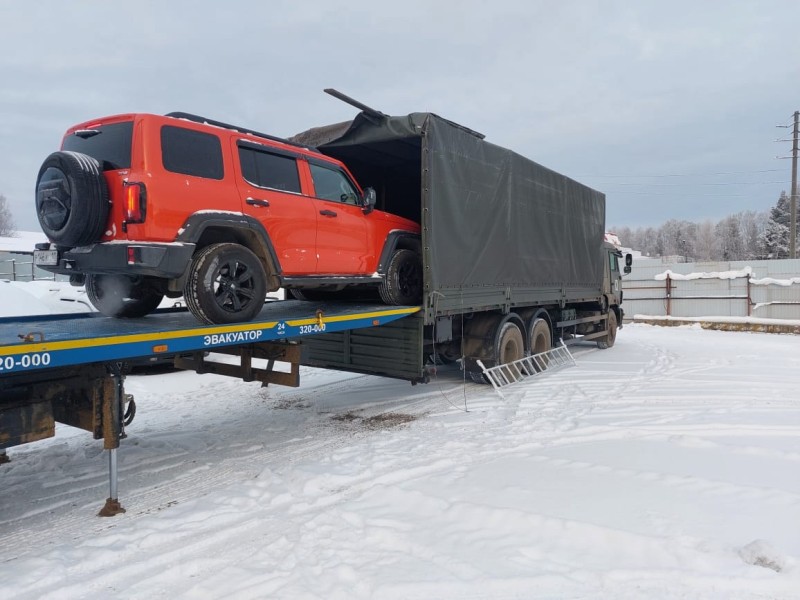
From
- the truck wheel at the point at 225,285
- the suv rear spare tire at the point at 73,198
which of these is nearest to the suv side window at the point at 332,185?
the truck wheel at the point at 225,285

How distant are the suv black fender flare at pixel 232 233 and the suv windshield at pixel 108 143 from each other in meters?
0.64

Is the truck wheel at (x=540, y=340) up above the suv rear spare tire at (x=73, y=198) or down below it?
below

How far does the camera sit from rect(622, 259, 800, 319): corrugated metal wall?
1903cm

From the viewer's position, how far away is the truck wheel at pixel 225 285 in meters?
4.29

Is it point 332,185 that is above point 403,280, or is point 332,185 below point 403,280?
above

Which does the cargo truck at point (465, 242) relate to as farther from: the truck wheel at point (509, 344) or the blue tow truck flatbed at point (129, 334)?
the blue tow truck flatbed at point (129, 334)

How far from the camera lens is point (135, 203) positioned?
3.97m

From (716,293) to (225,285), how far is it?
20246 millimetres

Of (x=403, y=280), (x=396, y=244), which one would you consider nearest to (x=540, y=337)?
(x=403, y=280)

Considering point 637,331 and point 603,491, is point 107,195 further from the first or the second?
point 637,331

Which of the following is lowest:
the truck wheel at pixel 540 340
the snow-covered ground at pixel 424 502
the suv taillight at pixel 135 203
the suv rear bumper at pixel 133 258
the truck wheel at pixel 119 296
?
the snow-covered ground at pixel 424 502

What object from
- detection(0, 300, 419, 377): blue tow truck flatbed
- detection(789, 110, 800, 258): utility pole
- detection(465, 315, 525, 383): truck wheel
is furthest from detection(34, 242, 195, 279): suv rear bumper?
detection(789, 110, 800, 258): utility pole

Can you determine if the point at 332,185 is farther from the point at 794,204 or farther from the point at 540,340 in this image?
the point at 794,204

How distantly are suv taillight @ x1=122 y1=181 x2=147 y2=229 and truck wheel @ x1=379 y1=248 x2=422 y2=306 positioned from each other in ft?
9.90
